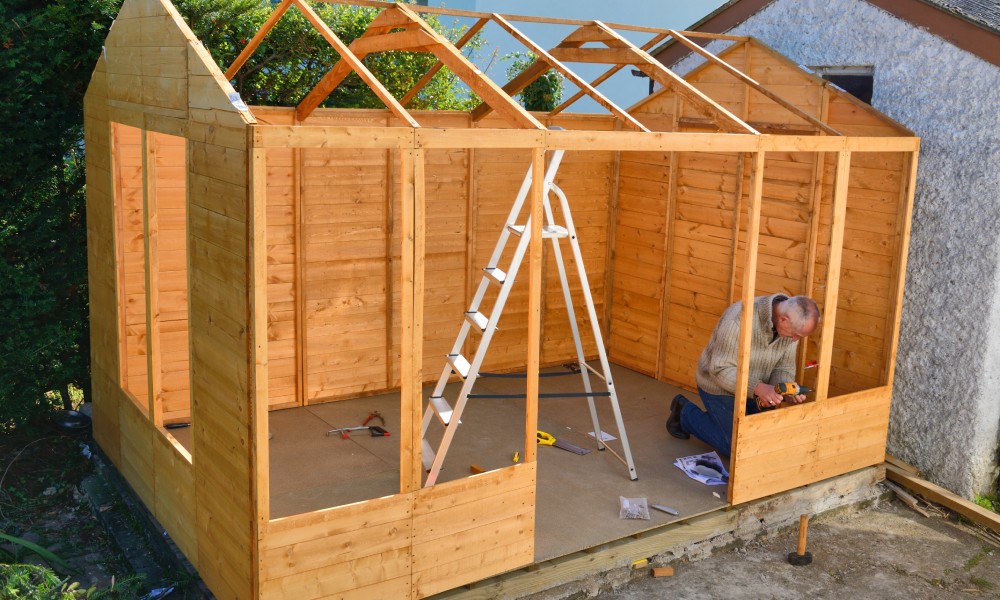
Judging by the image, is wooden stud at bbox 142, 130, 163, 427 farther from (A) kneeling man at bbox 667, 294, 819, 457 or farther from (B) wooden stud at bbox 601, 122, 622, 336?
(B) wooden stud at bbox 601, 122, 622, 336

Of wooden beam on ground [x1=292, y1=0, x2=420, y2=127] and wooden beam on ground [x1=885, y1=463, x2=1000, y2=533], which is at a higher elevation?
wooden beam on ground [x1=292, y1=0, x2=420, y2=127]

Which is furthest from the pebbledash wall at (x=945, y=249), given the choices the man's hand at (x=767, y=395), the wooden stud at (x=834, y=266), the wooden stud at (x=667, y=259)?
the wooden stud at (x=667, y=259)

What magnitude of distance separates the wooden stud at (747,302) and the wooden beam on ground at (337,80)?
7.25 ft

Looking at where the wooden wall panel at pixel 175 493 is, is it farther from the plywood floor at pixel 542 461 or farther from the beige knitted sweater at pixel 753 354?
the beige knitted sweater at pixel 753 354

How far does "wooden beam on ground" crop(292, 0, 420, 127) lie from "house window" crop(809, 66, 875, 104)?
384cm

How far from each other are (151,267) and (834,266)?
439cm

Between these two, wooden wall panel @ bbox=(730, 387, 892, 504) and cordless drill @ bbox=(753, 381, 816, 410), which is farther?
cordless drill @ bbox=(753, 381, 816, 410)

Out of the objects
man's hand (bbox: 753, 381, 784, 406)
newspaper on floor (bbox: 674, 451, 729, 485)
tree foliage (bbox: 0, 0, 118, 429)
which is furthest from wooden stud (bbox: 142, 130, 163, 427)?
man's hand (bbox: 753, 381, 784, 406)

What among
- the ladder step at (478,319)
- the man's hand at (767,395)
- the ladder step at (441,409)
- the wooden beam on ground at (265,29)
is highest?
the wooden beam on ground at (265,29)

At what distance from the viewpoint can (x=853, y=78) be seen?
7590 millimetres

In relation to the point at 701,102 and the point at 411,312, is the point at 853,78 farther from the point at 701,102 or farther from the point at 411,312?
the point at 411,312

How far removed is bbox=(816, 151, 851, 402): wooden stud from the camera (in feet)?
20.2

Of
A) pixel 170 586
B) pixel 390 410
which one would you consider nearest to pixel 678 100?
pixel 390 410

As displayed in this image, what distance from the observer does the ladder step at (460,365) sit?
17.2 ft
